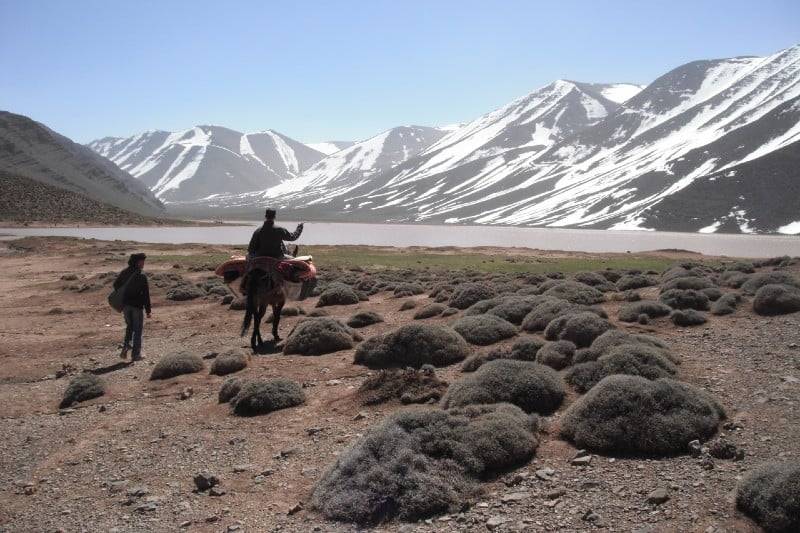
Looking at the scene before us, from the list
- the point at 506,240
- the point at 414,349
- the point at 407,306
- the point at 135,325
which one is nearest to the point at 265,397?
the point at 414,349

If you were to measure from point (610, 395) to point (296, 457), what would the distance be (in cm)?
427

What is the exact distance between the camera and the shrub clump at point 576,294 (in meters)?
20.4

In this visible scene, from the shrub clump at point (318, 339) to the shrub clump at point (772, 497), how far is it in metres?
10.4

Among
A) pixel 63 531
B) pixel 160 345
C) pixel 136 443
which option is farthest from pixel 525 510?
pixel 160 345

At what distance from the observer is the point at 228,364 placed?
13.9 m

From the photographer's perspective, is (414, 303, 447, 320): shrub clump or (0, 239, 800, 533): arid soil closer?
(0, 239, 800, 533): arid soil

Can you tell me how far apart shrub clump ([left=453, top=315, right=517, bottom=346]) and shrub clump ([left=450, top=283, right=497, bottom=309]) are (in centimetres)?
576

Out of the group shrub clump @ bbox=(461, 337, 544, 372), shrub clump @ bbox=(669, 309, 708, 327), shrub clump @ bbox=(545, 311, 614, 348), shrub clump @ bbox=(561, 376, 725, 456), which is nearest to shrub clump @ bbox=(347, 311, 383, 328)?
shrub clump @ bbox=(461, 337, 544, 372)

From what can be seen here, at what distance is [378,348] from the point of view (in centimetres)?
1370

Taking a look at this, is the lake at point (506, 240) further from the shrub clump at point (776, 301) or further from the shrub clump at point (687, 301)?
the shrub clump at point (776, 301)

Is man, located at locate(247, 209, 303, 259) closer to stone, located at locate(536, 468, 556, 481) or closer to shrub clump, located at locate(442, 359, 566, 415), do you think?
shrub clump, located at locate(442, 359, 566, 415)

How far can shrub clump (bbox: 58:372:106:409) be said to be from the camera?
40.4 feet

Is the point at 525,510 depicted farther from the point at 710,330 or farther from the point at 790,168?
the point at 790,168

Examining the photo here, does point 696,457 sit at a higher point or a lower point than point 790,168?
lower
